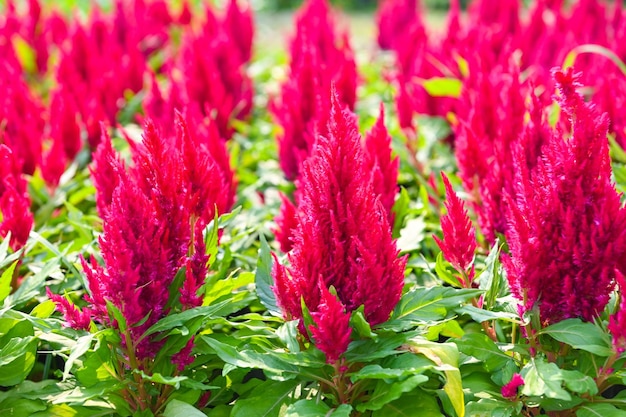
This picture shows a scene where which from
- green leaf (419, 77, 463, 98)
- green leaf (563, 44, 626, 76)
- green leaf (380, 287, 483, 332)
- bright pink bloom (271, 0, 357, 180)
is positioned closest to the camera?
green leaf (380, 287, 483, 332)

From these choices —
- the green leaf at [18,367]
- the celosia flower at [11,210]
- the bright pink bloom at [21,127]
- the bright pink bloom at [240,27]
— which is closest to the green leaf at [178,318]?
the green leaf at [18,367]

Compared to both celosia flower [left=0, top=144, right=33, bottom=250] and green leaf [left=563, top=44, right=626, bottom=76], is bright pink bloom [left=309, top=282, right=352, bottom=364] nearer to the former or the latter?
celosia flower [left=0, top=144, right=33, bottom=250]

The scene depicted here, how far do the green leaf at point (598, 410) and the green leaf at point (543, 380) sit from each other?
0.10m

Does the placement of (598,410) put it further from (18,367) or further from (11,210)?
(11,210)

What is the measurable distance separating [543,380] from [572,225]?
417 mm

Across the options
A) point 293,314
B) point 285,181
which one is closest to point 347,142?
point 293,314

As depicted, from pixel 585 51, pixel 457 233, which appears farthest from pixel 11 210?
pixel 585 51

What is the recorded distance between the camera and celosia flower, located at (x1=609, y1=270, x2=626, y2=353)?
1913mm

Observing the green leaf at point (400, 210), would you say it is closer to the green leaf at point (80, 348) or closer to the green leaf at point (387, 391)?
the green leaf at point (387, 391)

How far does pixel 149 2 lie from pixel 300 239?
18.5 ft

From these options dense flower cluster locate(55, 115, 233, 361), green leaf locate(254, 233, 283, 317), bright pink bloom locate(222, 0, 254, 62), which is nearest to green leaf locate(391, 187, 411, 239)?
green leaf locate(254, 233, 283, 317)

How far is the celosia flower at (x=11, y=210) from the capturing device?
2.59 m

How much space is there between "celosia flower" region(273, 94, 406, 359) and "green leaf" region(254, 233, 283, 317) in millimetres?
234

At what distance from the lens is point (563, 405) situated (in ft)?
7.00
